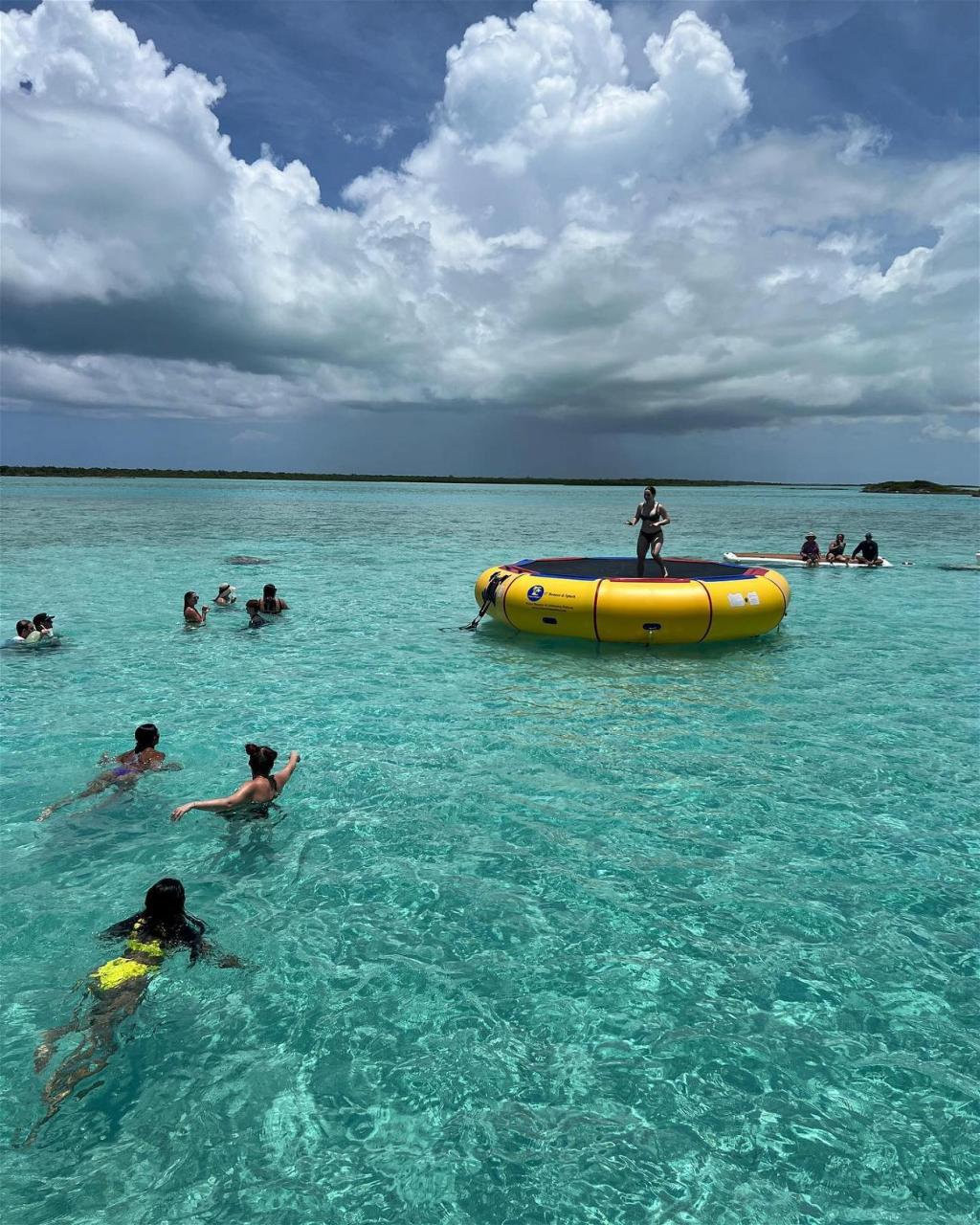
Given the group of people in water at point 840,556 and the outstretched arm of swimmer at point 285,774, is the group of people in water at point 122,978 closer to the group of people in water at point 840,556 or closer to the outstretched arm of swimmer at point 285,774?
the outstretched arm of swimmer at point 285,774

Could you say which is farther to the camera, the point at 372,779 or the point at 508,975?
the point at 372,779

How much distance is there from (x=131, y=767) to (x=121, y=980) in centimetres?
326

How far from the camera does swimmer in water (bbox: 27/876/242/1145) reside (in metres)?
3.65

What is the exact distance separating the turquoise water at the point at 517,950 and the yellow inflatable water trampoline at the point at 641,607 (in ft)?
4.65

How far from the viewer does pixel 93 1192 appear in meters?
3.06

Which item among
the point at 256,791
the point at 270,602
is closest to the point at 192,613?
the point at 270,602

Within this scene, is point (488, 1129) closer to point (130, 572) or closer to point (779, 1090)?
point (779, 1090)

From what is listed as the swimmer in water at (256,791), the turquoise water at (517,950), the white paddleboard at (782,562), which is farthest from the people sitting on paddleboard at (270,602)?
the white paddleboard at (782,562)

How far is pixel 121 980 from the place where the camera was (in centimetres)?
411

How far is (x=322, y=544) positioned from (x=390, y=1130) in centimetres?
2985

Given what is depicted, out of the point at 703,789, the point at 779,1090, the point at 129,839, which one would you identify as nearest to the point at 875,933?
the point at 779,1090

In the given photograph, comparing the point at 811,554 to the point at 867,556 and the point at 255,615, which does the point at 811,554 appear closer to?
the point at 867,556

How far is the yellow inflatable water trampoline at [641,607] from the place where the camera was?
11.8 meters

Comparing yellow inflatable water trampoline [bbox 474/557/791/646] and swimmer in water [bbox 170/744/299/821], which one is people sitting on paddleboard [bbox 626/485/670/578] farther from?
swimmer in water [bbox 170/744/299/821]
